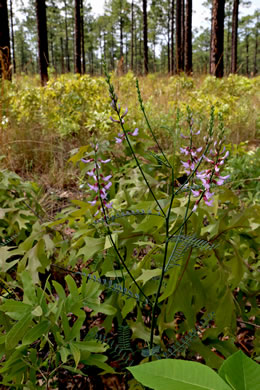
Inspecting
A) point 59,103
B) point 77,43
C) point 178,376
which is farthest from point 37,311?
point 77,43

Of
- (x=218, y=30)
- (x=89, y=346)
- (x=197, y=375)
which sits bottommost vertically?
(x=89, y=346)

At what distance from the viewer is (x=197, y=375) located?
1.16 feet

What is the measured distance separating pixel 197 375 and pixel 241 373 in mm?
47

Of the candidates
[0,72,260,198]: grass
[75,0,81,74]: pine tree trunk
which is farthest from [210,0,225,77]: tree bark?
[75,0,81,74]: pine tree trunk

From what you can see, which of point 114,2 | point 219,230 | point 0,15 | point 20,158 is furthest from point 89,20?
point 219,230

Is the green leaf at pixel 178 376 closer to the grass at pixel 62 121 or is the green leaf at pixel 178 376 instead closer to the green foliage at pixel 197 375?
the green foliage at pixel 197 375

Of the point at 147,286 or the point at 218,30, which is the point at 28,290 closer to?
the point at 147,286

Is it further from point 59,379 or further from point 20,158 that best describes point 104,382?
point 20,158

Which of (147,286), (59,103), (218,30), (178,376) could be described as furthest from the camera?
(218,30)

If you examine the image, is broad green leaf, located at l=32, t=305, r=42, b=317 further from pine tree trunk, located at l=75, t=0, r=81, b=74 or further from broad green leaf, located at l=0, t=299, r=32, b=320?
pine tree trunk, located at l=75, t=0, r=81, b=74

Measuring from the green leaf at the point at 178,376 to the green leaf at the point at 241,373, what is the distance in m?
0.01

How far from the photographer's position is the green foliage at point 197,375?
345mm

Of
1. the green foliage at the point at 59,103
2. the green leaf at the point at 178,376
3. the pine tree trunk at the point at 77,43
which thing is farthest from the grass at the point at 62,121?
the pine tree trunk at the point at 77,43

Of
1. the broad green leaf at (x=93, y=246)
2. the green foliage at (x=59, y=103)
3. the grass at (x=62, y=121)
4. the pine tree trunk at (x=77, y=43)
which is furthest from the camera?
the pine tree trunk at (x=77, y=43)
